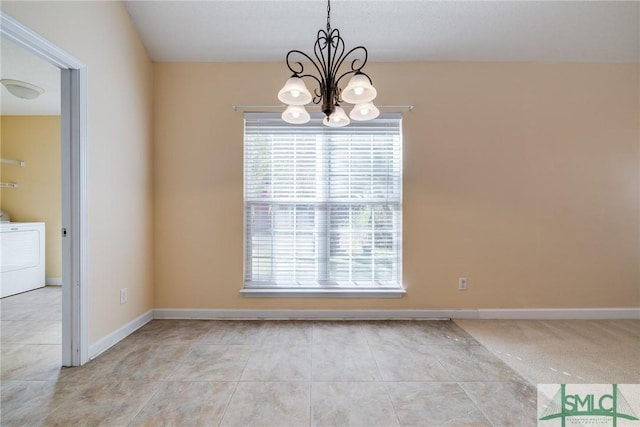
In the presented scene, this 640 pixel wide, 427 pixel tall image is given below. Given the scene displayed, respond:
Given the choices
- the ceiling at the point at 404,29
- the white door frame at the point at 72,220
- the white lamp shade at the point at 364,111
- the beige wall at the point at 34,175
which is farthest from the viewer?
the beige wall at the point at 34,175

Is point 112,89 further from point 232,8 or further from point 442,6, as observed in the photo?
point 442,6

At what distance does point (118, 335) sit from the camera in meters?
2.33

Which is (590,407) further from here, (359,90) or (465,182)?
(359,90)

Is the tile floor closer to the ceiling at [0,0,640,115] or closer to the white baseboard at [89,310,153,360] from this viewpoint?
the white baseboard at [89,310,153,360]

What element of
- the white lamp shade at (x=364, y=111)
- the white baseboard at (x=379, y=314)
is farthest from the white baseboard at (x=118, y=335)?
the white lamp shade at (x=364, y=111)

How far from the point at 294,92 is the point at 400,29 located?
1767 millimetres

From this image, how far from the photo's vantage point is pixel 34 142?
424 centimetres

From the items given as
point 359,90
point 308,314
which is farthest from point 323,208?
point 359,90

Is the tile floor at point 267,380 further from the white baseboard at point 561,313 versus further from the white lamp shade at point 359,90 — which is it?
the white lamp shade at point 359,90

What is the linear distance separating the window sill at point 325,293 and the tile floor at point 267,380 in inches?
13.0

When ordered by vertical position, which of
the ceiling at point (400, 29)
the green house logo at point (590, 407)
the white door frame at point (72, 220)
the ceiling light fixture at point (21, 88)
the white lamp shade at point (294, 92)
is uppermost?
the ceiling at point (400, 29)

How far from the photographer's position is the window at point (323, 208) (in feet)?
9.43

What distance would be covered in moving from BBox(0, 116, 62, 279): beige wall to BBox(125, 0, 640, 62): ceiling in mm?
2964

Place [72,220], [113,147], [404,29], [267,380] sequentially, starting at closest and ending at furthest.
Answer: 1. [267,380]
2. [72,220]
3. [113,147]
4. [404,29]
